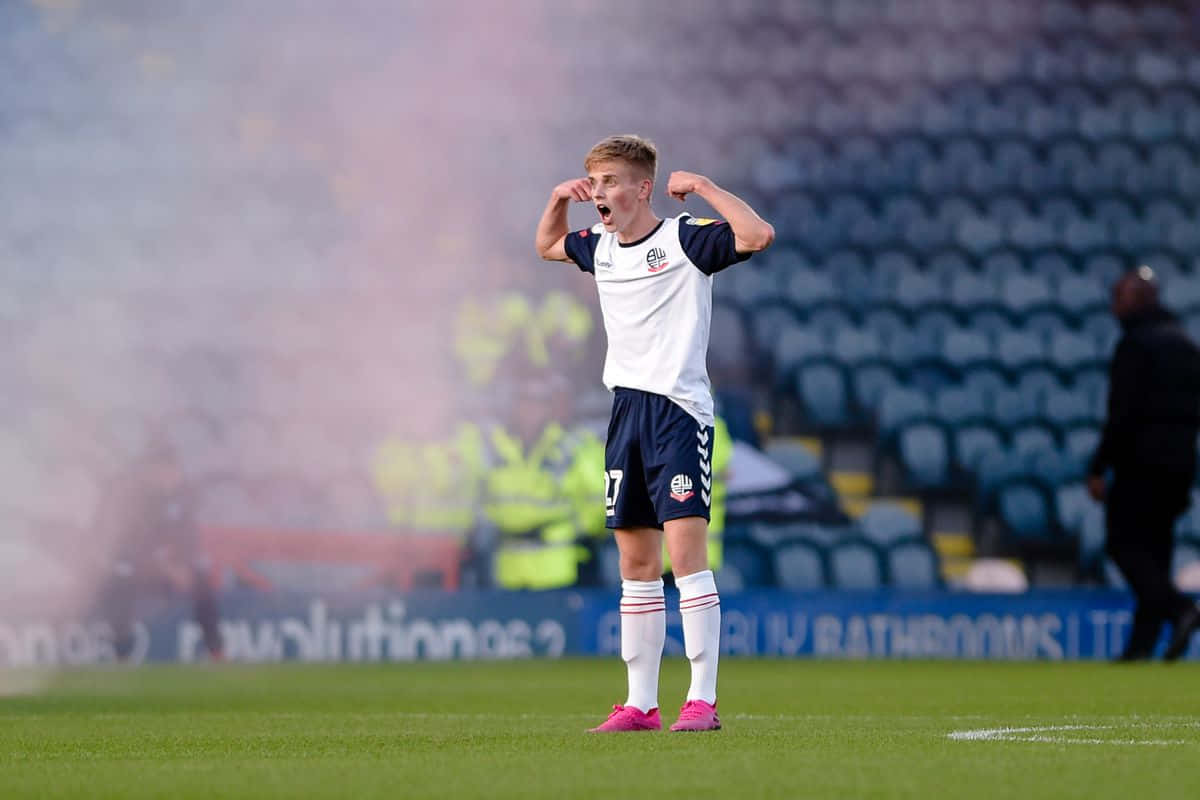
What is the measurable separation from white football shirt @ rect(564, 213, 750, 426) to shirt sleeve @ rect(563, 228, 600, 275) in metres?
0.13

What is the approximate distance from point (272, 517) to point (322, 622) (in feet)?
3.19

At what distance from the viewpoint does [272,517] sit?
1168 cm

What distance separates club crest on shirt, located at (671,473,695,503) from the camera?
4.81m

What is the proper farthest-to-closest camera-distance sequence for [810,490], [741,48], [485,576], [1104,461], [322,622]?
1. [741,48]
2. [810,490]
3. [485,576]
4. [322,622]
5. [1104,461]

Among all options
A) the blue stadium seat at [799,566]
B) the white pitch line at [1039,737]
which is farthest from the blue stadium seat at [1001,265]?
the white pitch line at [1039,737]

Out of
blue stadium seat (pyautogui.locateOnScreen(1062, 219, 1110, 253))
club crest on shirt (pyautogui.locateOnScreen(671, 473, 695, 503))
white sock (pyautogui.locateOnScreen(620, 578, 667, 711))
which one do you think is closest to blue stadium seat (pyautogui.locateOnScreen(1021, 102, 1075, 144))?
blue stadium seat (pyautogui.locateOnScreen(1062, 219, 1110, 253))

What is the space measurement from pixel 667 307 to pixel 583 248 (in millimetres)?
375

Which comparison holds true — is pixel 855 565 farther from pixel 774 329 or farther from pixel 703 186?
pixel 703 186

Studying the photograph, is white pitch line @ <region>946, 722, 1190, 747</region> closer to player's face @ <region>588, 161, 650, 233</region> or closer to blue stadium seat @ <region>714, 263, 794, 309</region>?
player's face @ <region>588, 161, 650, 233</region>

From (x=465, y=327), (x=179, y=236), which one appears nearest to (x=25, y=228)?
(x=179, y=236)

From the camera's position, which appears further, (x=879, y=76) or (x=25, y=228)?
(x=879, y=76)

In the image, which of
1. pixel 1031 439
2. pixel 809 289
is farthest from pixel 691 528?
pixel 809 289

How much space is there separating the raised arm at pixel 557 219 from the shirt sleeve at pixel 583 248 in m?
0.04

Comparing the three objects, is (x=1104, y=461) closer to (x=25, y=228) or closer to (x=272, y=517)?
(x=272, y=517)
